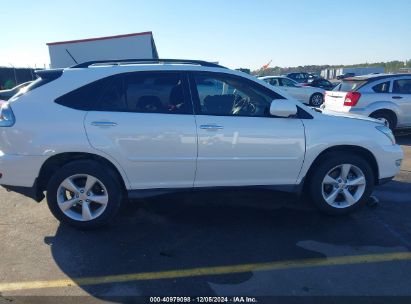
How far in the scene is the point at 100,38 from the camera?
15172 mm

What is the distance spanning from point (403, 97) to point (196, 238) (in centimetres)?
719

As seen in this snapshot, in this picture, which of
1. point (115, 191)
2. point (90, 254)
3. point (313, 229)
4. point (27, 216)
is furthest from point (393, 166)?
point (27, 216)

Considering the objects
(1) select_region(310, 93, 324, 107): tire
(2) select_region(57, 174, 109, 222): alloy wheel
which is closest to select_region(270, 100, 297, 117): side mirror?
(2) select_region(57, 174, 109, 222): alloy wheel

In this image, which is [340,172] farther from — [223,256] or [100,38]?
[100,38]

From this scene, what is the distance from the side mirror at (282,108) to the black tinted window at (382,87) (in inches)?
220

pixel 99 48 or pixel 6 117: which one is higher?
pixel 99 48

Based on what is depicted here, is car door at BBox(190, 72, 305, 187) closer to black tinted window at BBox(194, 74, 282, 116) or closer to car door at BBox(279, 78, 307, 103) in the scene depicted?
black tinted window at BBox(194, 74, 282, 116)

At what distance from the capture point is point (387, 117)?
8664 mm

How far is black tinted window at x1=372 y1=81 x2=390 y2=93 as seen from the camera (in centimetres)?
855

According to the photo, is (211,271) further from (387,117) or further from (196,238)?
(387,117)

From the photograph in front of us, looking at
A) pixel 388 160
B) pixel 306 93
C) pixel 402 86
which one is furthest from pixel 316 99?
pixel 388 160

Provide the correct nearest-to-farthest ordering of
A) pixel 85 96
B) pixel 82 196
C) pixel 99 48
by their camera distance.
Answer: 1. pixel 85 96
2. pixel 82 196
3. pixel 99 48

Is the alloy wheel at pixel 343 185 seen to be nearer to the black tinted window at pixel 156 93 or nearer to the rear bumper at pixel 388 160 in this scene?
the rear bumper at pixel 388 160

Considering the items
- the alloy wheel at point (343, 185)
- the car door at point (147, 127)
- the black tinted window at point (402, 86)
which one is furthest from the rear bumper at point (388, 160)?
the black tinted window at point (402, 86)
